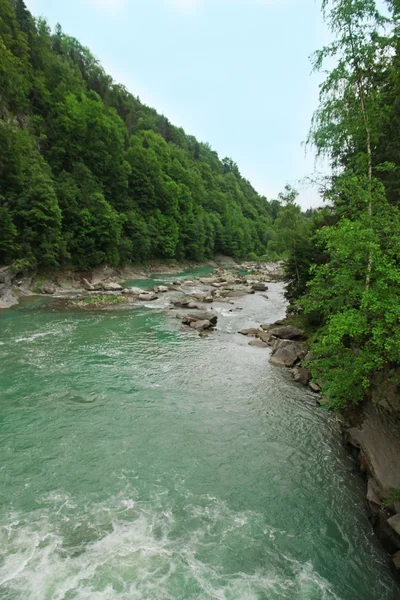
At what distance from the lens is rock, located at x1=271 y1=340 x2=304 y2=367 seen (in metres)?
14.4

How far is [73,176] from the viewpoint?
38812 mm

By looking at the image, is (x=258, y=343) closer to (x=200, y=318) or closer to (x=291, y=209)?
(x=200, y=318)

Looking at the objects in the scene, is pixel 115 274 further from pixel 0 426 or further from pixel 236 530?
pixel 236 530

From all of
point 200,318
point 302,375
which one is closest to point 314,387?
point 302,375

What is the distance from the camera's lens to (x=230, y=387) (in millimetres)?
11945

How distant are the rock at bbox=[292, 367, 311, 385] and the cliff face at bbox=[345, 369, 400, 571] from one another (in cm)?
470

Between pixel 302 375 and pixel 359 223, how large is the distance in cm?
803

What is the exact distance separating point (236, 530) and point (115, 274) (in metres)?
36.3

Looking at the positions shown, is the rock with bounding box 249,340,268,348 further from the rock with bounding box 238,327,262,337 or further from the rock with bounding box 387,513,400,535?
the rock with bounding box 387,513,400,535

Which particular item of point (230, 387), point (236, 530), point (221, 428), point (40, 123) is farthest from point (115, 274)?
point (236, 530)

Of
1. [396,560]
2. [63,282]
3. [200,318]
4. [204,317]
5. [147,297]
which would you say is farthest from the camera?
[63,282]

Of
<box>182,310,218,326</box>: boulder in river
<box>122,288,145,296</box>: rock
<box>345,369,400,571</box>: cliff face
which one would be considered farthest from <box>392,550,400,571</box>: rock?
<box>122,288,145,296</box>: rock

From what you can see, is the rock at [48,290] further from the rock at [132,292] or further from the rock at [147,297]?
the rock at [147,297]

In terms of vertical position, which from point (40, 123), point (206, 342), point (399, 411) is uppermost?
point (40, 123)
